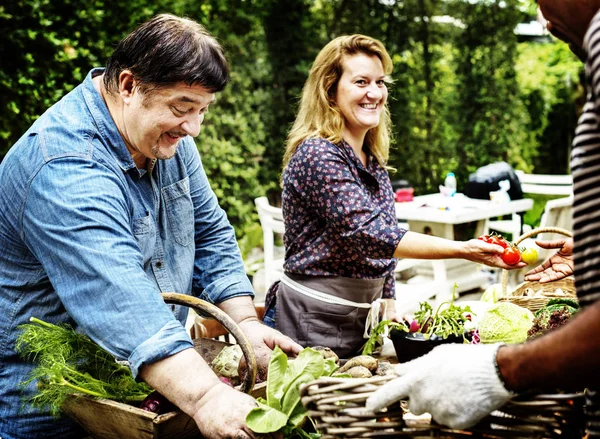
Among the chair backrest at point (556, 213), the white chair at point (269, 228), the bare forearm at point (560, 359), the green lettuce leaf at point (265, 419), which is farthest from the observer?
the chair backrest at point (556, 213)

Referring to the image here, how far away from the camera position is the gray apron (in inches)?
103

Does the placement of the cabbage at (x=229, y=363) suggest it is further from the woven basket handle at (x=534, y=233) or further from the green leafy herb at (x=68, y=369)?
the woven basket handle at (x=534, y=233)

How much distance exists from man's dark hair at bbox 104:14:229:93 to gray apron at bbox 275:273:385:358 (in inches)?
40.1

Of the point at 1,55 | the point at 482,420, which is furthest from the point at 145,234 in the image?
the point at 1,55

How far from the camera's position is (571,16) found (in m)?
1.24

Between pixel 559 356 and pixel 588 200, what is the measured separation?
0.25 meters

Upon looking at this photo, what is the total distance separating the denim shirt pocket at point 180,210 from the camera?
2.06 meters

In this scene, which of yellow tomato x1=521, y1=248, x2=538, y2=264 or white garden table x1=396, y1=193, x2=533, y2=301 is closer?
yellow tomato x1=521, y1=248, x2=538, y2=264

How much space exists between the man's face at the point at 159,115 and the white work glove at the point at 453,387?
0.98 m

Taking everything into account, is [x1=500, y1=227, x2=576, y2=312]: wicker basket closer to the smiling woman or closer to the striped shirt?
the smiling woman

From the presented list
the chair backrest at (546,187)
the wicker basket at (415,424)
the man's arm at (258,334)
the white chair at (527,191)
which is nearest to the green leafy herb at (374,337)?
the man's arm at (258,334)

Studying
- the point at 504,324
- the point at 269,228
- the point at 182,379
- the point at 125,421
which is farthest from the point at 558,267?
the point at 269,228

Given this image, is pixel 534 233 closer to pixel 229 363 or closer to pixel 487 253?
pixel 487 253

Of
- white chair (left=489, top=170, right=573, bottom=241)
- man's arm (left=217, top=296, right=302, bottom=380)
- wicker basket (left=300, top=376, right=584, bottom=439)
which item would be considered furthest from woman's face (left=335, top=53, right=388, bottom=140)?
white chair (left=489, top=170, right=573, bottom=241)
